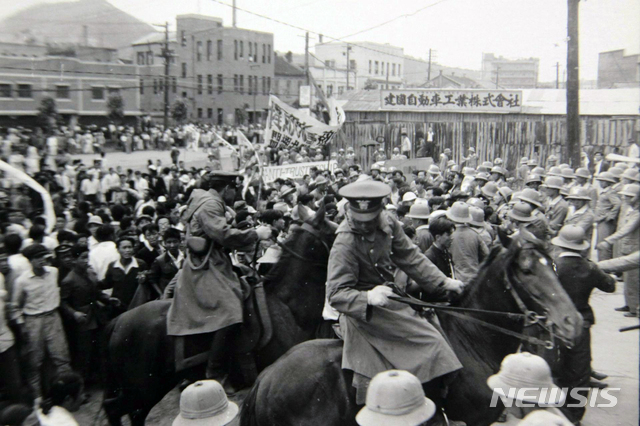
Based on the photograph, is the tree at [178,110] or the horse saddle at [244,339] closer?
the horse saddle at [244,339]

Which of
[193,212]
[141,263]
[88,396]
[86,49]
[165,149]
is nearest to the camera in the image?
[193,212]

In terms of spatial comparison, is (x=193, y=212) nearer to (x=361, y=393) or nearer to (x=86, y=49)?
(x=361, y=393)

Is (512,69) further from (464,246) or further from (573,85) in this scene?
(464,246)

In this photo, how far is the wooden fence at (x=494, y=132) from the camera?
21938 millimetres

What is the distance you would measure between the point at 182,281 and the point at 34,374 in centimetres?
184

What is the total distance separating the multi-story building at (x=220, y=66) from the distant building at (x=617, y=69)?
107ft

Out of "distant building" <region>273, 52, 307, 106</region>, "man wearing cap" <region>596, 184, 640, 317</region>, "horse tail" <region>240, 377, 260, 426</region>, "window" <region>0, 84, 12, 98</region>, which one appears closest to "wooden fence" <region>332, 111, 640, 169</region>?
"man wearing cap" <region>596, 184, 640, 317</region>

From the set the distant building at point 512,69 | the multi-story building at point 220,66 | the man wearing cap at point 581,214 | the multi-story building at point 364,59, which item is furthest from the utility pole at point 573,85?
the distant building at point 512,69

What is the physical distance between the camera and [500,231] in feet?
15.2

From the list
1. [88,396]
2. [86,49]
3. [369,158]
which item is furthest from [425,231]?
[86,49]

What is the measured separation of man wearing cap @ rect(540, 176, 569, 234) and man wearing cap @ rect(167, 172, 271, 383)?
637 centimetres

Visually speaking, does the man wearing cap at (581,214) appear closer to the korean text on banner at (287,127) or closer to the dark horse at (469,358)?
the dark horse at (469,358)

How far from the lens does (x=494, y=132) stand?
24.4 metres

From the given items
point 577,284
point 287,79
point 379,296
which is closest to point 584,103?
point 577,284
